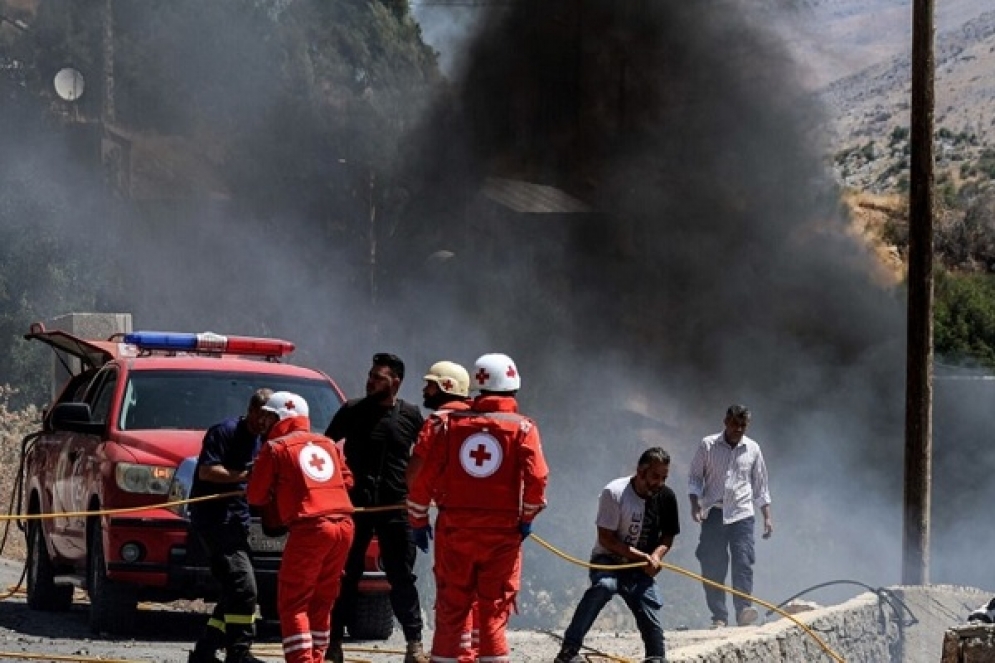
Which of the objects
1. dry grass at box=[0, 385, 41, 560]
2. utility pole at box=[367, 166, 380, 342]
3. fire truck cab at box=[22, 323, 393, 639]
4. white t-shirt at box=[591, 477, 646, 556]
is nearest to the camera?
white t-shirt at box=[591, 477, 646, 556]

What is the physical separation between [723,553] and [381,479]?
409cm

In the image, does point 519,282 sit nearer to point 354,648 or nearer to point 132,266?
point 132,266

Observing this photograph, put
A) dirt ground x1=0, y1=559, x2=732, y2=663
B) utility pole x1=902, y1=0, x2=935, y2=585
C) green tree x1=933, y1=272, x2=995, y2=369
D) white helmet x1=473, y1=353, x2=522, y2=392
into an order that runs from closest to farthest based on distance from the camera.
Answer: white helmet x1=473, y1=353, x2=522, y2=392 → dirt ground x1=0, y1=559, x2=732, y2=663 → utility pole x1=902, y1=0, x2=935, y2=585 → green tree x1=933, y1=272, x2=995, y2=369

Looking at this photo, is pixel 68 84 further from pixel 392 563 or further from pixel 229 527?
pixel 229 527

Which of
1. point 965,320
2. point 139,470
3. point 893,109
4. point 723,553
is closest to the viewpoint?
point 139,470

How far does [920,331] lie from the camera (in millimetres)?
14609

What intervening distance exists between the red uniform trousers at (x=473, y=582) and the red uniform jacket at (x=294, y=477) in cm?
60

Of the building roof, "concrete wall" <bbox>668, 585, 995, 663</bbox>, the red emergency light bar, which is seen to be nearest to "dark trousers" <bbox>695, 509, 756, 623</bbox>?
"concrete wall" <bbox>668, 585, 995, 663</bbox>

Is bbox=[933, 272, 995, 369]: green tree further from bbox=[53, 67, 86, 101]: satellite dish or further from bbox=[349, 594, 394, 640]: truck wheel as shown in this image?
bbox=[349, 594, 394, 640]: truck wheel

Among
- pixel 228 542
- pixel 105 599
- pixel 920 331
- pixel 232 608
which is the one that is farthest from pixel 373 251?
pixel 232 608

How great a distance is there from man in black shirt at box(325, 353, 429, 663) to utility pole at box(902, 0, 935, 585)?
6.16m

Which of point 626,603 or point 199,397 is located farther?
point 199,397

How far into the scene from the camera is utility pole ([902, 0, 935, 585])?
1452cm

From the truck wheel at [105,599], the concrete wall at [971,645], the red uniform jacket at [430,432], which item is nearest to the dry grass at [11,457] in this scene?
the truck wheel at [105,599]
